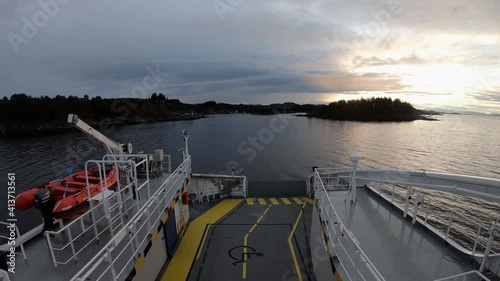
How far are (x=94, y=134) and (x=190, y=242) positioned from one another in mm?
4949

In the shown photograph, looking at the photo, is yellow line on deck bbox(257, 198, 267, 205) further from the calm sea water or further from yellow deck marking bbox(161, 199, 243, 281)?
the calm sea water

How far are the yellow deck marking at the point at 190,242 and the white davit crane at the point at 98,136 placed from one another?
3.97 m

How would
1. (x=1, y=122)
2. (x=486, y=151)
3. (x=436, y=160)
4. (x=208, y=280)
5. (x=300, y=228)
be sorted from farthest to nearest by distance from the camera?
(x=1, y=122) < (x=486, y=151) < (x=436, y=160) < (x=300, y=228) < (x=208, y=280)

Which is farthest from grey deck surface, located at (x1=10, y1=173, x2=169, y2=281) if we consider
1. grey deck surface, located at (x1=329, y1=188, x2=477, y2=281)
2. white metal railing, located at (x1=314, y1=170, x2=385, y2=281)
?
grey deck surface, located at (x1=329, y1=188, x2=477, y2=281)

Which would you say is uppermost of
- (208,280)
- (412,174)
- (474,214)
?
(412,174)

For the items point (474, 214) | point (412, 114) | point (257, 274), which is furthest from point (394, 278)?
point (412, 114)

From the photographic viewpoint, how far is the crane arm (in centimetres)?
700

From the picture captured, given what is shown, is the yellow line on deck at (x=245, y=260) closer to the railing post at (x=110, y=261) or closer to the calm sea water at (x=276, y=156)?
the railing post at (x=110, y=261)

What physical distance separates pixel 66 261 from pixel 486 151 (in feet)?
170

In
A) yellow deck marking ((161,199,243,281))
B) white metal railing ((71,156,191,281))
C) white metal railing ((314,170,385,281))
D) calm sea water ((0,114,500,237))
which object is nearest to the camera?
white metal railing ((314,170,385,281))

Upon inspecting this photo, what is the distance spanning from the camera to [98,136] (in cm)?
828

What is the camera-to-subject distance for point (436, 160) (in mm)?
35000

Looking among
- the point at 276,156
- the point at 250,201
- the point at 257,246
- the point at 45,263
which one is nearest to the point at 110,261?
the point at 45,263

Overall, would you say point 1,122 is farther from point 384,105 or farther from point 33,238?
point 384,105
